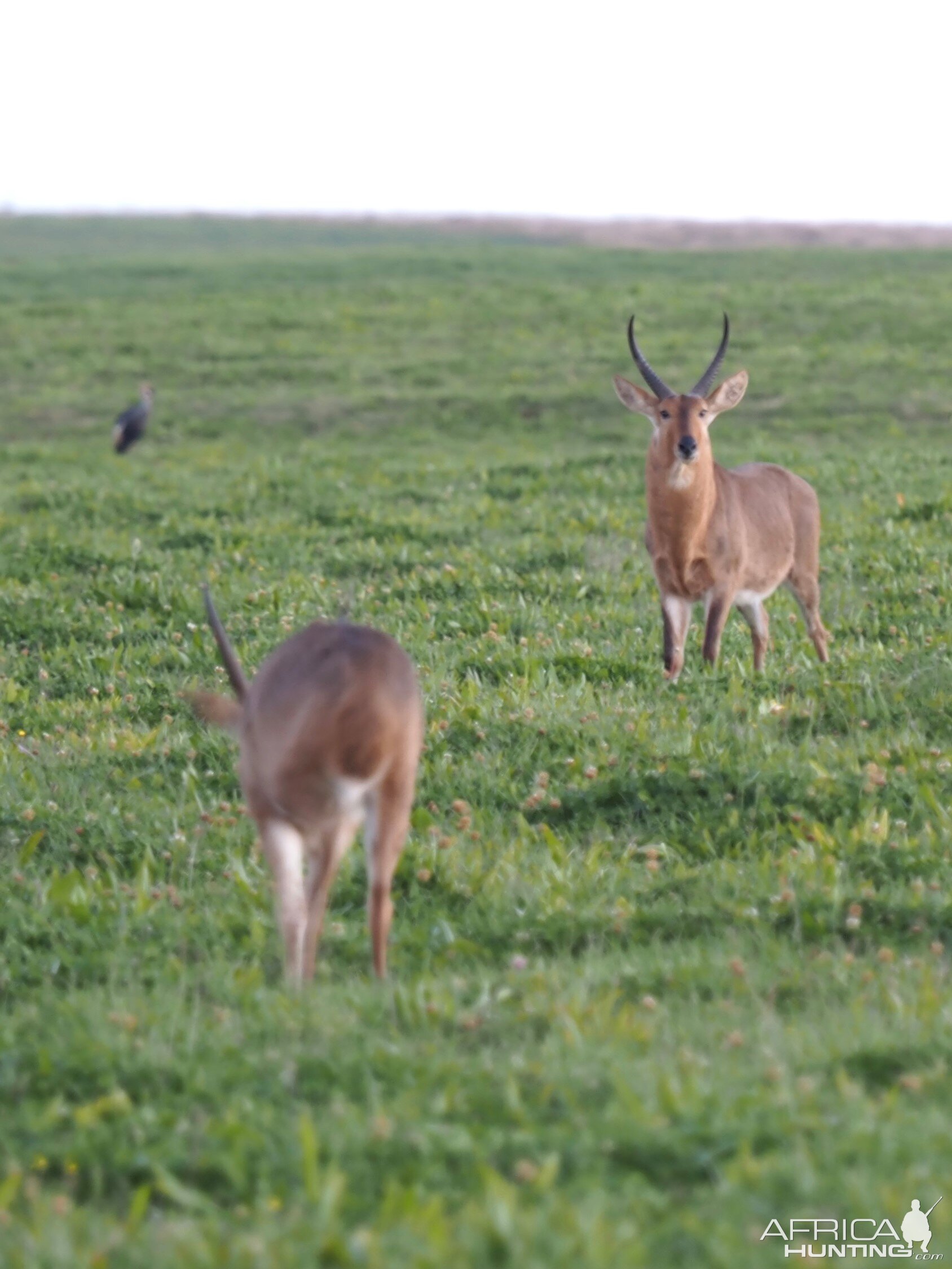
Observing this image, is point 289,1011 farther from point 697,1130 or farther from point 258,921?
point 697,1130

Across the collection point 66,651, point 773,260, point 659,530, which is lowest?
point 66,651

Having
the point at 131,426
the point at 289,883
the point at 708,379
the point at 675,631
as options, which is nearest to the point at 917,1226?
the point at 289,883

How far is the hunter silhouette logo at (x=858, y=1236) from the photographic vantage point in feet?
10.1

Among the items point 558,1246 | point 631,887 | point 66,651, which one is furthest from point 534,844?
point 66,651

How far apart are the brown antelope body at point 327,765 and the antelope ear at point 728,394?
4643 millimetres

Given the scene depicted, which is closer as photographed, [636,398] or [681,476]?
[681,476]

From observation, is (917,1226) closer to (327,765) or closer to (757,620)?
(327,765)

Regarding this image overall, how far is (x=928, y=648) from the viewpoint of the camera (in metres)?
8.22

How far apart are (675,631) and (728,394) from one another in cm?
151

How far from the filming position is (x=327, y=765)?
4.52 m

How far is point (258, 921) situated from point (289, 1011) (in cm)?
89

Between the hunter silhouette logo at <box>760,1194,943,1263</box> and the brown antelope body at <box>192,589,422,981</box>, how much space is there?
70.3 inches

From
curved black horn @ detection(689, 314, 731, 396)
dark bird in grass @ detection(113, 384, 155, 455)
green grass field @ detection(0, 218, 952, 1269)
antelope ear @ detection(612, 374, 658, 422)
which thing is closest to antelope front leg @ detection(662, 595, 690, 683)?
green grass field @ detection(0, 218, 952, 1269)

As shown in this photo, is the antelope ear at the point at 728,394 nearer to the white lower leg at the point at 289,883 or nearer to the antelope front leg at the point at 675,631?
the antelope front leg at the point at 675,631
